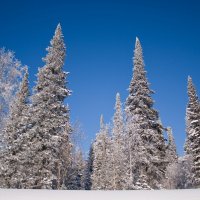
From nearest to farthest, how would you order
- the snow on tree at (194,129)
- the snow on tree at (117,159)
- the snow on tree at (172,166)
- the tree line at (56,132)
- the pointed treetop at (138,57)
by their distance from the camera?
1. the tree line at (56,132)
2. the pointed treetop at (138,57)
3. the snow on tree at (194,129)
4. the snow on tree at (117,159)
5. the snow on tree at (172,166)

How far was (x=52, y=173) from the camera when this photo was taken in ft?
82.4

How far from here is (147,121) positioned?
1193 inches

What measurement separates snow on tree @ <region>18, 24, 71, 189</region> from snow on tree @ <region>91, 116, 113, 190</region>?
2306 cm

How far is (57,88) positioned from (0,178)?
1043 centimetres

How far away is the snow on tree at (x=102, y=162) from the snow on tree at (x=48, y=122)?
75.7ft

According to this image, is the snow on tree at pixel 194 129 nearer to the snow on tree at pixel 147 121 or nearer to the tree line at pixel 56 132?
the tree line at pixel 56 132

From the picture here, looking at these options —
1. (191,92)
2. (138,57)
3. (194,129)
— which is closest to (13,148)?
(138,57)

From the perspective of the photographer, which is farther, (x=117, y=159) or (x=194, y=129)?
(x=117, y=159)

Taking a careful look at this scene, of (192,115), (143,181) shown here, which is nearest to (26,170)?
(143,181)

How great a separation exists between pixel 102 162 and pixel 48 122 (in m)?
28.3

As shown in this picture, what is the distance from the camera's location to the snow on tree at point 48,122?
24.7 meters

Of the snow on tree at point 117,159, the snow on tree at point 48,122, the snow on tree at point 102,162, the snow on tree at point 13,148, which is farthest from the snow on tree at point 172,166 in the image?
the snow on tree at point 48,122

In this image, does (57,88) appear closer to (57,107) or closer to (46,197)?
(57,107)

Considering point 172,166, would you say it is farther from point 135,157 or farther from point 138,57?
point 135,157
